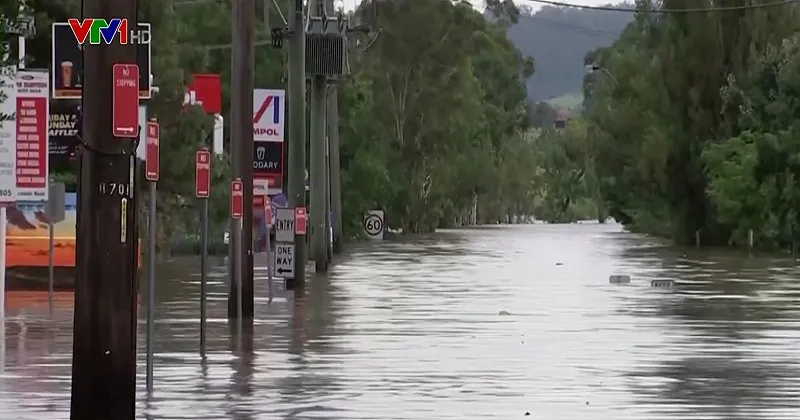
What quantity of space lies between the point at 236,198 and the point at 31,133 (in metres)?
3.21

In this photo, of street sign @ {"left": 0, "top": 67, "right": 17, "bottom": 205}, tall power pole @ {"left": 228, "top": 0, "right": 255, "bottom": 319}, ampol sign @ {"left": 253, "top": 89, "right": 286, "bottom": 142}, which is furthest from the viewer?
ampol sign @ {"left": 253, "top": 89, "right": 286, "bottom": 142}

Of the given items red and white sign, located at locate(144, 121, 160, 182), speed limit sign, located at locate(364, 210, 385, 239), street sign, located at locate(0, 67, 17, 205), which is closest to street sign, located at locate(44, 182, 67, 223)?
street sign, located at locate(0, 67, 17, 205)

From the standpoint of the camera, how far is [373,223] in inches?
3438

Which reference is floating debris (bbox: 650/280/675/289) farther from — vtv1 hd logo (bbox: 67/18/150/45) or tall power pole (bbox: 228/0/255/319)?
vtv1 hd logo (bbox: 67/18/150/45)

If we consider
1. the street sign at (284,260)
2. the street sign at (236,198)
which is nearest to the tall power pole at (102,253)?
the street sign at (236,198)

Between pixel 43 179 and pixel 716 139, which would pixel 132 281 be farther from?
pixel 716 139

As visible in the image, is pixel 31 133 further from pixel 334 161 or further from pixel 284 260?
pixel 334 161

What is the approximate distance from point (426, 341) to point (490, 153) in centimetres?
10536

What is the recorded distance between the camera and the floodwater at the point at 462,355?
16016 mm

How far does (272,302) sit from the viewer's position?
1289 inches

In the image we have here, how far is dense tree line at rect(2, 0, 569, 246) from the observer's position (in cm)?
4769

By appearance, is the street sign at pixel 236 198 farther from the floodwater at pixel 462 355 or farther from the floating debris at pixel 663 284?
the floating debris at pixel 663 284

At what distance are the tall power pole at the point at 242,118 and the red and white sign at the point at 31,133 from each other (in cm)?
279

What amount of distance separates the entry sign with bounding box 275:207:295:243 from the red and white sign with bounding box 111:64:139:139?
831 inches
